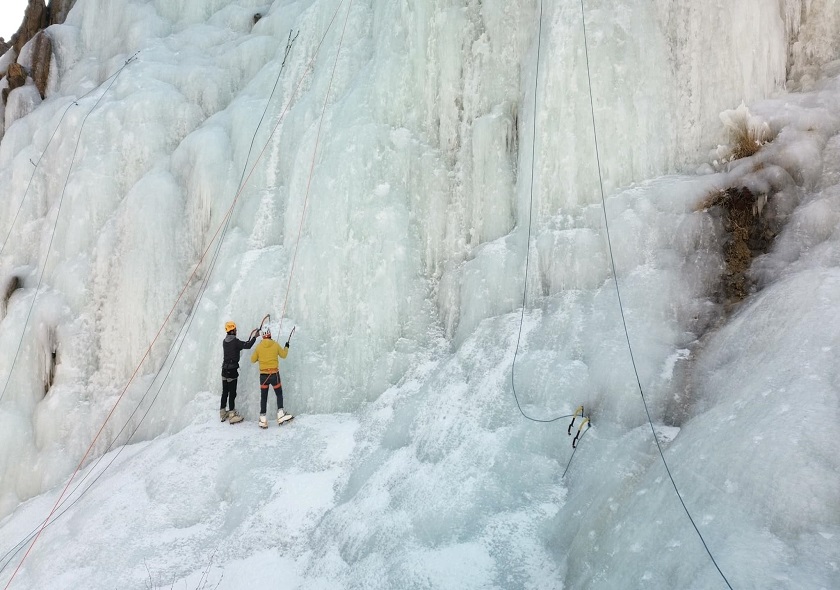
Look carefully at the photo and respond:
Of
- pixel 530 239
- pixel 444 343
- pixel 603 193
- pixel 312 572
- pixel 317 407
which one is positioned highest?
pixel 603 193

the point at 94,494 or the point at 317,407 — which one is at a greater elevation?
the point at 317,407

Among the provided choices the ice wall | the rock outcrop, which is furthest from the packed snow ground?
the rock outcrop

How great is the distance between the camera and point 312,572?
5504mm

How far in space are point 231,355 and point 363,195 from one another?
2754 millimetres

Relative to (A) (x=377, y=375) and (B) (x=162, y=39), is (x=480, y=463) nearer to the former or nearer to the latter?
(A) (x=377, y=375)

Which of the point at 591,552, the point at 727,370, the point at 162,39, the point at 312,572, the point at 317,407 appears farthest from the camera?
the point at 162,39

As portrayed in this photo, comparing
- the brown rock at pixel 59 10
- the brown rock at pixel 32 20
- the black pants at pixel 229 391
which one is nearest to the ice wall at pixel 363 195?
the black pants at pixel 229 391

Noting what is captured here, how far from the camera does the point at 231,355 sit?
7.57 meters

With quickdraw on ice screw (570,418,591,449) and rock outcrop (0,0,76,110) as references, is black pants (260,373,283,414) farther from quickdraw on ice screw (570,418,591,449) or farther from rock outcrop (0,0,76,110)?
rock outcrop (0,0,76,110)

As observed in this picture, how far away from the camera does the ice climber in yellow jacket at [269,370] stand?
286 inches

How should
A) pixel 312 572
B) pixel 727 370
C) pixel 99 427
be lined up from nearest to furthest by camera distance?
pixel 727 370 → pixel 312 572 → pixel 99 427

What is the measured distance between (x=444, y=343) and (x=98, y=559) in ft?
14.3

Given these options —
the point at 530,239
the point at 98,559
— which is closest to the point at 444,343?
the point at 530,239

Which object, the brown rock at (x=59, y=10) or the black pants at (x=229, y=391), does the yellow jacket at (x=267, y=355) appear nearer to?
the black pants at (x=229, y=391)
